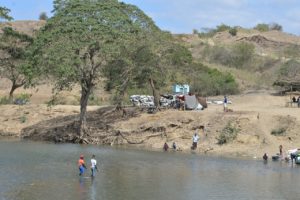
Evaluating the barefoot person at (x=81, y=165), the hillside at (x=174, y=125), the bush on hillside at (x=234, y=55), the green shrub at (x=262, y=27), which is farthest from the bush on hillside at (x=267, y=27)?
the barefoot person at (x=81, y=165)

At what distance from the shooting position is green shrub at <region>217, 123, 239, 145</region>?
160 ft

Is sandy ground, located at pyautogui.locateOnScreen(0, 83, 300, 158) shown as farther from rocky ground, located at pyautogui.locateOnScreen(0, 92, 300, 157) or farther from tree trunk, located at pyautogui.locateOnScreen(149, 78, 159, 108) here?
tree trunk, located at pyautogui.locateOnScreen(149, 78, 159, 108)

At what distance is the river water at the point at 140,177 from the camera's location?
29.3 metres

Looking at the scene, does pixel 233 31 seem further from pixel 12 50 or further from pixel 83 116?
pixel 83 116

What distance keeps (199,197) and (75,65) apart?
25.6m

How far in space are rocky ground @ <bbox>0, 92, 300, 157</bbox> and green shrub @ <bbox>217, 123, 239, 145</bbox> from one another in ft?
0.26

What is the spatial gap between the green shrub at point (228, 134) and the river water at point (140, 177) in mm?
4166

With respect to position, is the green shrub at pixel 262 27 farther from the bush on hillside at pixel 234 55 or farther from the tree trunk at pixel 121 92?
the tree trunk at pixel 121 92

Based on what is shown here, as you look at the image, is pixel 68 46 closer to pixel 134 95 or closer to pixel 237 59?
pixel 134 95

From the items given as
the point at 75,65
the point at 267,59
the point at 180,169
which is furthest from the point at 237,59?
the point at 180,169

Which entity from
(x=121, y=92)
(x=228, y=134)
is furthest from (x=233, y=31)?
(x=228, y=134)

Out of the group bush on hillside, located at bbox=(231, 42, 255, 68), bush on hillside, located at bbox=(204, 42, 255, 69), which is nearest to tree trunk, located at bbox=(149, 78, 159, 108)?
bush on hillside, located at bbox=(204, 42, 255, 69)

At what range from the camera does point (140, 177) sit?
34500mm

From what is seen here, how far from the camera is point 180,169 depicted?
37875 mm
